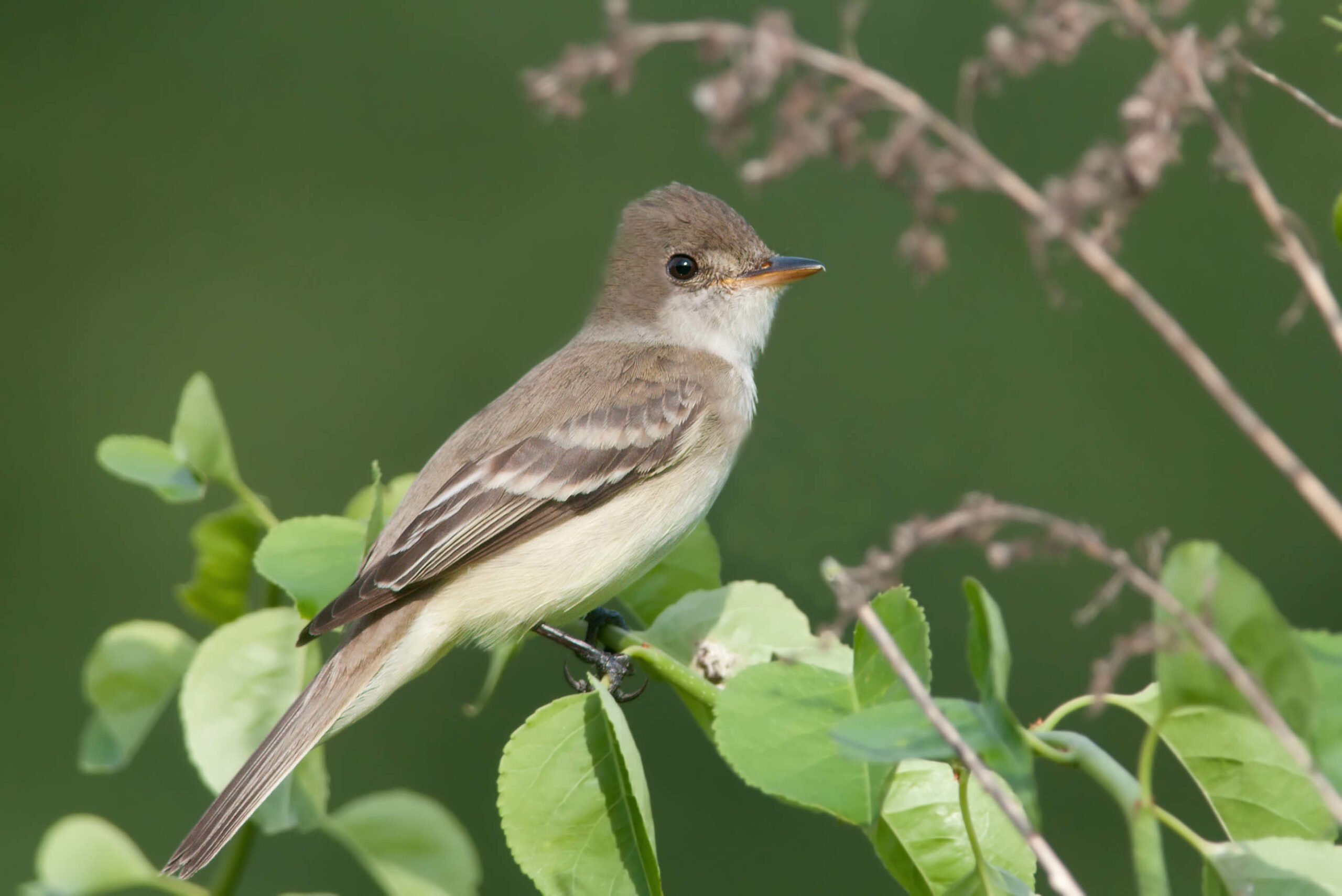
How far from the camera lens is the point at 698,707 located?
1670mm

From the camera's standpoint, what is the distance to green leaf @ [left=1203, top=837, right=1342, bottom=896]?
1.02 meters

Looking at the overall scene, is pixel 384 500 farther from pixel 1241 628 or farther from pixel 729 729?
pixel 1241 628

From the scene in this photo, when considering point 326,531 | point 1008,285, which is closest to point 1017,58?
point 326,531

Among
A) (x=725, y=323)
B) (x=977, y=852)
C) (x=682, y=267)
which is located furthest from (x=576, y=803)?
(x=682, y=267)

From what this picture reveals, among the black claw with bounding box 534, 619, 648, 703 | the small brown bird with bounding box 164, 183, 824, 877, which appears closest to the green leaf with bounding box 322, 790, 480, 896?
the small brown bird with bounding box 164, 183, 824, 877

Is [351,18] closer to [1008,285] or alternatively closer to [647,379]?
[1008,285]

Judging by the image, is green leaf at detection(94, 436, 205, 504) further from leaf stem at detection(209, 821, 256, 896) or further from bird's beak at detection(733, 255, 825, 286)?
bird's beak at detection(733, 255, 825, 286)

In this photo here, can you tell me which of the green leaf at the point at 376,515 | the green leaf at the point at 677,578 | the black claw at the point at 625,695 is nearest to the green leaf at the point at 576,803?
the green leaf at the point at 376,515

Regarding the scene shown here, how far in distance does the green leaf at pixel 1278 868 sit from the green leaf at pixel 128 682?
1.39m

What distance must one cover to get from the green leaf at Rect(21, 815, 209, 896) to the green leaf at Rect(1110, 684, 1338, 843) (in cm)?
114

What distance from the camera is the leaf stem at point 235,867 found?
5.33 feet

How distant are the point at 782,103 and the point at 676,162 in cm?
605

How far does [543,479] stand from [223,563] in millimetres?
964

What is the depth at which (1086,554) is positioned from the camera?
2.90 feet
